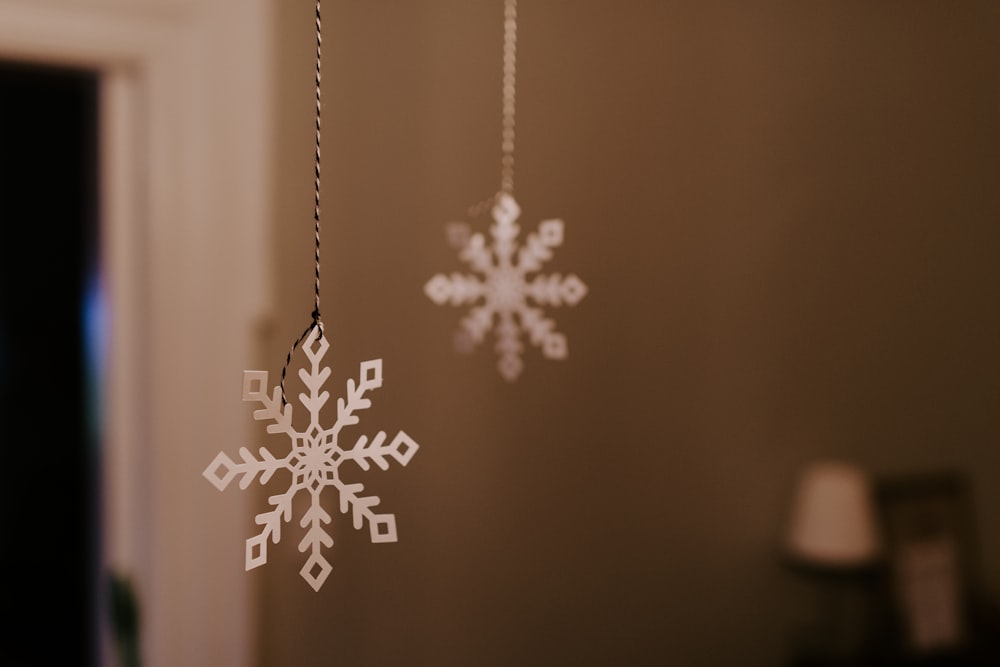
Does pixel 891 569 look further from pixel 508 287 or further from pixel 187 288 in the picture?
pixel 187 288

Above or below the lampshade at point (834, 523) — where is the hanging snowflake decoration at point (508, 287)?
above

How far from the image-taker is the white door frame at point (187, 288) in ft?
4.00

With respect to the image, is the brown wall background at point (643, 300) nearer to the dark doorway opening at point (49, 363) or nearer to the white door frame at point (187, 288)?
the white door frame at point (187, 288)

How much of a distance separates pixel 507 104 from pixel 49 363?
0.88 meters

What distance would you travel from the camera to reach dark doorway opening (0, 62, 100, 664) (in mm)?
1345

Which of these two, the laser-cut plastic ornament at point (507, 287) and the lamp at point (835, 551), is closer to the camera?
the laser-cut plastic ornament at point (507, 287)

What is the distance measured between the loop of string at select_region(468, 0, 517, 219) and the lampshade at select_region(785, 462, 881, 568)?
0.89m

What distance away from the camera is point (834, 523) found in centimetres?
175

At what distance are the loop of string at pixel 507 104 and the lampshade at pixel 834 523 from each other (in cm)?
89

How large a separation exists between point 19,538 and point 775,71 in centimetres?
168

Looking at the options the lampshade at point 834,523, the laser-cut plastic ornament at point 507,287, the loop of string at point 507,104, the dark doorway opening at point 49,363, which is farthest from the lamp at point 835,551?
the dark doorway opening at point 49,363

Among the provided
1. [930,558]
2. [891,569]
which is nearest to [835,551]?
[891,569]

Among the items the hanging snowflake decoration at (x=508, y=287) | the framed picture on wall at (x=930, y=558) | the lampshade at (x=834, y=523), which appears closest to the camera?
the hanging snowflake decoration at (x=508, y=287)

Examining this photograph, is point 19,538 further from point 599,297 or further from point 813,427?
point 813,427
